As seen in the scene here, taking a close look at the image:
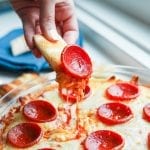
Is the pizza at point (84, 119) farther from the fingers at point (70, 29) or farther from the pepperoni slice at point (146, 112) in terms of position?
the fingers at point (70, 29)

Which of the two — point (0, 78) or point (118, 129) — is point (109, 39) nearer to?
point (0, 78)

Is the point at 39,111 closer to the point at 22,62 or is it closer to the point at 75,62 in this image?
the point at 75,62

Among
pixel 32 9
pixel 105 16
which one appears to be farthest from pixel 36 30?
pixel 105 16

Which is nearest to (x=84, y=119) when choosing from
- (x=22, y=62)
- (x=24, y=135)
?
(x=24, y=135)

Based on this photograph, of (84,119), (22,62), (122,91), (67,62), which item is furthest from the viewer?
(22,62)

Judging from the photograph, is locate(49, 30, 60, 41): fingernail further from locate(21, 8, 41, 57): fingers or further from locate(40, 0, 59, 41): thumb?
locate(21, 8, 41, 57): fingers

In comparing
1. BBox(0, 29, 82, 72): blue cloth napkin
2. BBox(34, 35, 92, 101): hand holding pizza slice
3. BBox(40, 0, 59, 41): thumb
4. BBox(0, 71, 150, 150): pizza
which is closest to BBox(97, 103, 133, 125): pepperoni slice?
BBox(0, 71, 150, 150): pizza
